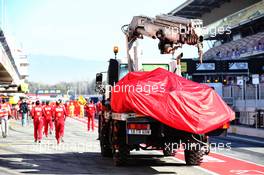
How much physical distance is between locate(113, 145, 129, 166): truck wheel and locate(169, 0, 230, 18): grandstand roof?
2100 inches

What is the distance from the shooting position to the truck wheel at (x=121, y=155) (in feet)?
35.0

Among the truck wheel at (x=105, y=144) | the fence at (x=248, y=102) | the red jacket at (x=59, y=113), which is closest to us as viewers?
the truck wheel at (x=105, y=144)

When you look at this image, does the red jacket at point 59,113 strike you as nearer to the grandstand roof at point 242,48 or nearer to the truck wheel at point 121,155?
the truck wheel at point 121,155

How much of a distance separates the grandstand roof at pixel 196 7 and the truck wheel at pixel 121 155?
53332 mm

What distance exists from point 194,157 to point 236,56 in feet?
140

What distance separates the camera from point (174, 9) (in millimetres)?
72375

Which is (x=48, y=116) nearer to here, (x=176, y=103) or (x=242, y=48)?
(x=176, y=103)

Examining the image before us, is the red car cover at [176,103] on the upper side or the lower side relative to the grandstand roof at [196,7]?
lower

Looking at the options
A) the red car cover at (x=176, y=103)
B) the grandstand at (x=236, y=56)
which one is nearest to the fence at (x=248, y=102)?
the grandstand at (x=236, y=56)

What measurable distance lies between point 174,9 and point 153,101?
64.1 metres

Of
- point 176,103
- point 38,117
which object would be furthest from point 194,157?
point 38,117

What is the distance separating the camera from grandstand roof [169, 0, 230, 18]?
6275 centimetres

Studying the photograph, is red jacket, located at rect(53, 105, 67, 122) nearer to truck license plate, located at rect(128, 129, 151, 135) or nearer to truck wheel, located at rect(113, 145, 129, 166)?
truck wheel, located at rect(113, 145, 129, 166)

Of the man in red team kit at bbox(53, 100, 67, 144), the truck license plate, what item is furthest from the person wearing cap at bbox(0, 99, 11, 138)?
the truck license plate
